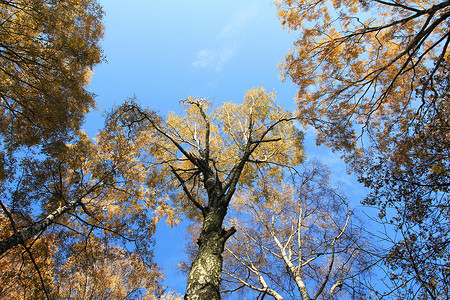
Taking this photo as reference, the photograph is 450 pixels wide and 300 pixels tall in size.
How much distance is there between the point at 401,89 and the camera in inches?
268

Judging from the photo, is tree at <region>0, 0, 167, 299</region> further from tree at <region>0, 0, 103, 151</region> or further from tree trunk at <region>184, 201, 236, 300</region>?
tree trunk at <region>184, 201, 236, 300</region>

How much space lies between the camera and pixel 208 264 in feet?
8.83

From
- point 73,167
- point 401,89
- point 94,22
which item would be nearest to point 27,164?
point 73,167

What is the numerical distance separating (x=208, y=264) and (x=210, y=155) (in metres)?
6.76

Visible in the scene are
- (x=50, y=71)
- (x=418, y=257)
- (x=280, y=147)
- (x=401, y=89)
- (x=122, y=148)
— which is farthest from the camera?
(x=280, y=147)

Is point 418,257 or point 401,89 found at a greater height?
point 401,89

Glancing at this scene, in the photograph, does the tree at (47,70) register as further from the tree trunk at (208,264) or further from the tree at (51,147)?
the tree trunk at (208,264)

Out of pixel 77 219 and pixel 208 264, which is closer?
pixel 208 264

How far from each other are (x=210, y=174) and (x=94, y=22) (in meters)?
6.80

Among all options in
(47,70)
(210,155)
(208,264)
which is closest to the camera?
(208,264)

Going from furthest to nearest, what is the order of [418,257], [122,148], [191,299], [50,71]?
[122,148]
[50,71]
[418,257]
[191,299]

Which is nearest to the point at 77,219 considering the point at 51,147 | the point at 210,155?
the point at 51,147

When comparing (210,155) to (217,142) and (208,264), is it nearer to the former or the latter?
(217,142)

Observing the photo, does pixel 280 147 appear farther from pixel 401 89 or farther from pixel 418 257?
pixel 418 257
